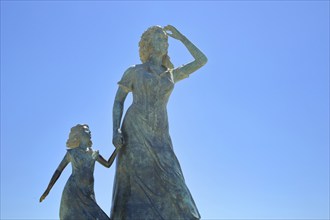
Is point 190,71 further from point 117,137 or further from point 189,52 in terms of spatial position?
point 117,137

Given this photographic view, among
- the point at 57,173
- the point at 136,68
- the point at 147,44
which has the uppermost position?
the point at 147,44

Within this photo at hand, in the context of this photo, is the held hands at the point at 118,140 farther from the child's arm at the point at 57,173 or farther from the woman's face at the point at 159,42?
the woman's face at the point at 159,42

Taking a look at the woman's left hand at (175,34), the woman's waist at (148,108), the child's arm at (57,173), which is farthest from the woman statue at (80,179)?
the woman's left hand at (175,34)

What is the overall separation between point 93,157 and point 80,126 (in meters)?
0.62

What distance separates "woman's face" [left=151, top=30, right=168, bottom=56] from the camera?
10.6 metres

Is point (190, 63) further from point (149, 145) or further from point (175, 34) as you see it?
point (149, 145)

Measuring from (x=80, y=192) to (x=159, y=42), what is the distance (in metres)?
3.23

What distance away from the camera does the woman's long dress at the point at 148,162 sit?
9.48 meters

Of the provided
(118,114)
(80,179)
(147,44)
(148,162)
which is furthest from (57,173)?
(147,44)

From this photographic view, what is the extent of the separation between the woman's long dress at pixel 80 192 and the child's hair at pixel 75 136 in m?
0.10

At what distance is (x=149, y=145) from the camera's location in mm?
9867

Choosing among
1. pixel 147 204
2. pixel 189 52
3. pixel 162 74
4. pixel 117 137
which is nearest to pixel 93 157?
pixel 117 137

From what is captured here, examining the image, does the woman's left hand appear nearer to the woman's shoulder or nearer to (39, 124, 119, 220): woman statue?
the woman's shoulder

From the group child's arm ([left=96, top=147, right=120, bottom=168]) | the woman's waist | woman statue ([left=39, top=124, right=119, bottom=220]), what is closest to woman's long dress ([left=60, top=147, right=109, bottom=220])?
woman statue ([left=39, top=124, right=119, bottom=220])
